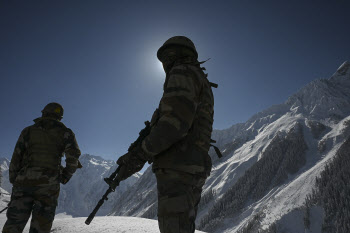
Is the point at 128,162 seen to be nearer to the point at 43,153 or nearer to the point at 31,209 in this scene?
the point at 43,153

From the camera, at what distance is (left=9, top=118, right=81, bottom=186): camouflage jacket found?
441 cm

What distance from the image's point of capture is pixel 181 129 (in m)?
2.64

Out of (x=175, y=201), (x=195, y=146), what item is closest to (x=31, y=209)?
(x=175, y=201)

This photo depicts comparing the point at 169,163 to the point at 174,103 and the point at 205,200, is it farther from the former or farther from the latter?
the point at 205,200

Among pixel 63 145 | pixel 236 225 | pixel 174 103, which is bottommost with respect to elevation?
pixel 236 225

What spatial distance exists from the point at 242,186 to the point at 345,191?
51326 mm

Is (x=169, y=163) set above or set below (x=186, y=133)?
below

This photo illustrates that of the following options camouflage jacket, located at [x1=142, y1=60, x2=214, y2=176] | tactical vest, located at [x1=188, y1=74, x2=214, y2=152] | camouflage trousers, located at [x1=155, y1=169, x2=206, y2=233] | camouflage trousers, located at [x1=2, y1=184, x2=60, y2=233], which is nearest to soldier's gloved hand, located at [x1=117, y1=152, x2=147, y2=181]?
camouflage jacket, located at [x1=142, y1=60, x2=214, y2=176]

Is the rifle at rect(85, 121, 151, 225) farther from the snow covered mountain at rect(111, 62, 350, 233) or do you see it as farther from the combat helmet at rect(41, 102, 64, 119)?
the snow covered mountain at rect(111, 62, 350, 233)

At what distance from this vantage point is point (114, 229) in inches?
291

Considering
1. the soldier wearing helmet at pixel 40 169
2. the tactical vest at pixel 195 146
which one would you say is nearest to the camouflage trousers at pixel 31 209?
the soldier wearing helmet at pixel 40 169

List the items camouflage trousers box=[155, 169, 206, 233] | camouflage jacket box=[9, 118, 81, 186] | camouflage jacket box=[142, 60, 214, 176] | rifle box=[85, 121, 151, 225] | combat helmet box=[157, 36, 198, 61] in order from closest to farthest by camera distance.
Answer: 1. camouflage trousers box=[155, 169, 206, 233]
2. camouflage jacket box=[142, 60, 214, 176]
3. rifle box=[85, 121, 151, 225]
4. combat helmet box=[157, 36, 198, 61]
5. camouflage jacket box=[9, 118, 81, 186]

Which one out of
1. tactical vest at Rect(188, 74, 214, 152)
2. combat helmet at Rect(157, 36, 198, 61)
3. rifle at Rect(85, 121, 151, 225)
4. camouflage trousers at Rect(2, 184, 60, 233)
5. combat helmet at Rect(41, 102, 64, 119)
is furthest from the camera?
combat helmet at Rect(41, 102, 64, 119)

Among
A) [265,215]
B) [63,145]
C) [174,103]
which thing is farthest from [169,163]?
[265,215]
